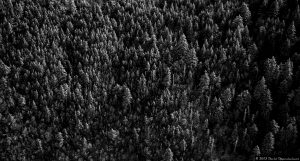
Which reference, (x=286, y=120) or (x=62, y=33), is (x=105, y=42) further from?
(x=286, y=120)

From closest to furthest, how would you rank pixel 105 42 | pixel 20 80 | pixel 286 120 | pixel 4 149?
pixel 286 120, pixel 4 149, pixel 20 80, pixel 105 42

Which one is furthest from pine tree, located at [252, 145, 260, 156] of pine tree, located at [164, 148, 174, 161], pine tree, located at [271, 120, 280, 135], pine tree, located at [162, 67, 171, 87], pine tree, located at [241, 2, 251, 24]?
pine tree, located at [241, 2, 251, 24]

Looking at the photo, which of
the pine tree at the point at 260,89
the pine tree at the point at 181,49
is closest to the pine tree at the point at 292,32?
the pine tree at the point at 260,89

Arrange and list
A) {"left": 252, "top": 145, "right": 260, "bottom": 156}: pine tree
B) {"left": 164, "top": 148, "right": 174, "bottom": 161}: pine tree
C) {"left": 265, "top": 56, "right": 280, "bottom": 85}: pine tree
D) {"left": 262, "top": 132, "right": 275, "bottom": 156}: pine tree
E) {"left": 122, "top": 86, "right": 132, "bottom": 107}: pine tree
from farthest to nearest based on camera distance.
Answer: {"left": 122, "top": 86, "right": 132, "bottom": 107}: pine tree → {"left": 265, "top": 56, "right": 280, "bottom": 85}: pine tree → {"left": 164, "top": 148, "right": 174, "bottom": 161}: pine tree → {"left": 262, "top": 132, "right": 275, "bottom": 156}: pine tree → {"left": 252, "top": 145, "right": 260, "bottom": 156}: pine tree

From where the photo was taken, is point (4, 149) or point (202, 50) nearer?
point (4, 149)

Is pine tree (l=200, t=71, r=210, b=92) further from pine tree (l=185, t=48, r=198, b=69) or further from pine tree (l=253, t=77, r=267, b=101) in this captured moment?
pine tree (l=253, t=77, r=267, b=101)

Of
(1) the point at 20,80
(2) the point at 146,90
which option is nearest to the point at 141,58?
(2) the point at 146,90

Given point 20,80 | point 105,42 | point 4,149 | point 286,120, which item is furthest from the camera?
point 105,42

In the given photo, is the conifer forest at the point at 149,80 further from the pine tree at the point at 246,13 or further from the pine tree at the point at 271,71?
the pine tree at the point at 246,13

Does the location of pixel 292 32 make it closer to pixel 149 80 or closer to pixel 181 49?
pixel 181 49
